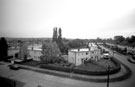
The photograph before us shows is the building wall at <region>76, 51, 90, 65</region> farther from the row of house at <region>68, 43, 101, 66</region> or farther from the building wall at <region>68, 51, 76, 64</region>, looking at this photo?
the building wall at <region>68, 51, 76, 64</region>

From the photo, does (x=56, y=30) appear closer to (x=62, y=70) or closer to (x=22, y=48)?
(x=22, y=48)

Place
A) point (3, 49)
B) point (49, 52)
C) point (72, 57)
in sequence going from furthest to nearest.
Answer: point (3, 49) < point (72, 57) < point (49, 52)

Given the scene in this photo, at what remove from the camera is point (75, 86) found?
10.7 meters

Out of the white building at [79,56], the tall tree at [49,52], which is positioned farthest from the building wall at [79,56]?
the tall tree at [49,52]

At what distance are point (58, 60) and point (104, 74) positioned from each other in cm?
1129

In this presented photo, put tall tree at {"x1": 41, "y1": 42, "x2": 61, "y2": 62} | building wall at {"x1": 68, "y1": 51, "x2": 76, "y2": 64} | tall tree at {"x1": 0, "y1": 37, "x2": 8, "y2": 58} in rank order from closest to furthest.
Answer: tall tree at {"x1": 41, "y1": 42, "x2": 61, "y2": 62} < building wall at {"x1": 68, "y1": 51, "x2": 76, "y2": 64} < tall tree at {"x1": 0, "y1": 37, "x2": 8, "y2": 58}

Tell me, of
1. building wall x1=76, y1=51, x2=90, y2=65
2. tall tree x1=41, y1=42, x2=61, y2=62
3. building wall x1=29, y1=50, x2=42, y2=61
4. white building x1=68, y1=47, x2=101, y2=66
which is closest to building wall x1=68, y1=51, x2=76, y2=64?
white building x1=68, y1=47, x2=101, y2=66

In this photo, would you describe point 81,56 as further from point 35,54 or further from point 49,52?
point 35,54

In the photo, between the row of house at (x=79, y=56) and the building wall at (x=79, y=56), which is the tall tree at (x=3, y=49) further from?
the building wall at (x=79, y=56)

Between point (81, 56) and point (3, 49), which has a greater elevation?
point (3, 49)

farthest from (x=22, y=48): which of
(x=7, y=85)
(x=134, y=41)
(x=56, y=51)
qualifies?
(x=134, y=41)

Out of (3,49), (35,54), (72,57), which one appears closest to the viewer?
(72,57)

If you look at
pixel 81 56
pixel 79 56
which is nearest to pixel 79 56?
pixel 79 56

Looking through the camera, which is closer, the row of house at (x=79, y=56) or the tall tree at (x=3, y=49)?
the row of house at (x=79, y=56)
